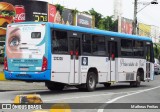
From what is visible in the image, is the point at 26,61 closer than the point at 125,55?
Yes

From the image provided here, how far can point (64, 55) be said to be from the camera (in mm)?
19734

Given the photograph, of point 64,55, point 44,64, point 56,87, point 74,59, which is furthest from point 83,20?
point 44,64

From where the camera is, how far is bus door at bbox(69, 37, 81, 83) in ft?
66.5

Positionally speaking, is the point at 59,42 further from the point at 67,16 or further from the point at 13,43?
the point at 67,16

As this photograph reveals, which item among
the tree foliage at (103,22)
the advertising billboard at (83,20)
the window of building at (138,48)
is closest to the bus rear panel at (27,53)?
the window of building at (138,48)

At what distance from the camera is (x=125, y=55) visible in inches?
992

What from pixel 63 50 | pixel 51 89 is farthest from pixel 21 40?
pixel 51 89

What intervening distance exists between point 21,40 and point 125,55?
25.6 ft

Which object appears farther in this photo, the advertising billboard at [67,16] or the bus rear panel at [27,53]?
the advertising billboard at [67,16]

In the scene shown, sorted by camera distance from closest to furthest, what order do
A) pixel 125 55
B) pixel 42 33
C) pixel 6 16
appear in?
pixel 42 33
pixel 125 55
pixel 6 16

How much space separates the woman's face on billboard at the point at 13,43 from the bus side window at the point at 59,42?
150cm

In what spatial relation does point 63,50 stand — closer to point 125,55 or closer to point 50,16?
point 125,55

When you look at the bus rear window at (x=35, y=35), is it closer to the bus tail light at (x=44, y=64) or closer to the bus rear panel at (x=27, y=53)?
the bus rear panel at (x=27, y=53)

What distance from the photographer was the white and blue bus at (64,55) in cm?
1884
